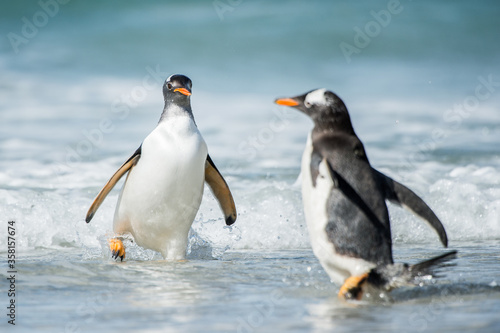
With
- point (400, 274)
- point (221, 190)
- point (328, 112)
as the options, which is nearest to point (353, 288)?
point (400, 274)

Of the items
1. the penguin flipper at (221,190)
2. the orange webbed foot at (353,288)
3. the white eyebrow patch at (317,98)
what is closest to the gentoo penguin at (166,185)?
the penguin flipper at (221,190)

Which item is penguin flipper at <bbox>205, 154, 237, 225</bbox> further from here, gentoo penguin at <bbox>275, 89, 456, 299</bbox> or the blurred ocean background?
gentoo penguin at <bbox>275, 89, 456, 299</bbox>

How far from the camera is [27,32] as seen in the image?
17.4 metres

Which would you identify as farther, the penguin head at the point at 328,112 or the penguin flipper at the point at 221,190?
the penguin flipper at the point at 221,190

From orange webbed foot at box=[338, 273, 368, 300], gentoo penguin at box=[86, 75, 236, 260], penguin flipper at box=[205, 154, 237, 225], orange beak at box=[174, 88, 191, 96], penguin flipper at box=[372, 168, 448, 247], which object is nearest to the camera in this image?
orange webbed foot at box=[338, 273, 368, 300]

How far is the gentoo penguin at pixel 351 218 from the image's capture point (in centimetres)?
304

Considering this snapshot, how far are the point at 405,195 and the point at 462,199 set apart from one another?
3424mm

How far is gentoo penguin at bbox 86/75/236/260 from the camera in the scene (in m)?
4.33

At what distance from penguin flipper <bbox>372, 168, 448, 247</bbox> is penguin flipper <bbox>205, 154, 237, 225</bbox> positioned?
66.9 inches

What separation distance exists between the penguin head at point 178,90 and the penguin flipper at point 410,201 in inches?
66.7

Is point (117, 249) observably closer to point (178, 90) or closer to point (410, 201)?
point (178, 90)

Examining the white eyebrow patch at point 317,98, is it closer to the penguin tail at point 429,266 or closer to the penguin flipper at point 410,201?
the penguin flipper at point 410,201

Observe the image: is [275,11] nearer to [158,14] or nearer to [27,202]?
[158,14]

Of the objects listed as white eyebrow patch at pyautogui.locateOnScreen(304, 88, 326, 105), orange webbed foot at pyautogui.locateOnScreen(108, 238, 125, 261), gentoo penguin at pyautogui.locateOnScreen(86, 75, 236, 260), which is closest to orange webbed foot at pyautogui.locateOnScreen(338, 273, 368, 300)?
white eyebrow patch at pyautogui.locateOnScreen(304, 88, 326, 105)
